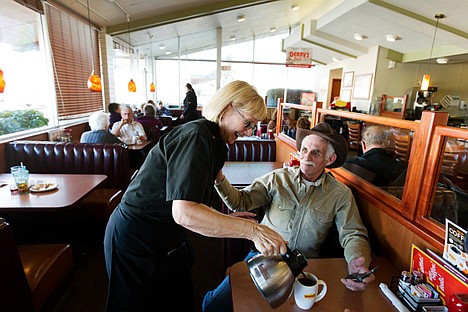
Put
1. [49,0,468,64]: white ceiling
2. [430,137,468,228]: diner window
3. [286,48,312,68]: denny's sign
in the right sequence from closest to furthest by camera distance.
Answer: [430,137,468,228]: diner window, [49,0,468,64]: white ceiling, [286,48,312,68]: denny's sign

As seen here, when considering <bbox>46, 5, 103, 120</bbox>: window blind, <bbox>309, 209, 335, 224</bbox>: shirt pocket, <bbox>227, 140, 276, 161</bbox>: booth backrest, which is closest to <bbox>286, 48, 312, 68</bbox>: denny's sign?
<bbox>227, 140, 276, 161</bbox>: booth backrest

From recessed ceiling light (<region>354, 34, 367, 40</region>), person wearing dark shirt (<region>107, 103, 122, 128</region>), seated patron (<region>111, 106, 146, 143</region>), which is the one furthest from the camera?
recessed ceiling light (<region>354, 34, 367, 40</region>)

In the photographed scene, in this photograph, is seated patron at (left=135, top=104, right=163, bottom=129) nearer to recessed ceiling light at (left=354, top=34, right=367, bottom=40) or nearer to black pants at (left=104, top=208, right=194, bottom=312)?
black pants at (left=104, top=208, right=194, bottom=312)

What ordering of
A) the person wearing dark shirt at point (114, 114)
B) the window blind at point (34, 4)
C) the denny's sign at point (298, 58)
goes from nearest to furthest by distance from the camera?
the window blind at point (34, 4), the person wearing dark shirt at point (114, 114), the denny's sign at point (298, 58)

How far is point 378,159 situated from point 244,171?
42.3 inches

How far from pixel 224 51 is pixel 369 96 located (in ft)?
18.2

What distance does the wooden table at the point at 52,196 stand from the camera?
1666mm

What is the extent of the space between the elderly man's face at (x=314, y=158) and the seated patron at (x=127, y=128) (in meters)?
3.01

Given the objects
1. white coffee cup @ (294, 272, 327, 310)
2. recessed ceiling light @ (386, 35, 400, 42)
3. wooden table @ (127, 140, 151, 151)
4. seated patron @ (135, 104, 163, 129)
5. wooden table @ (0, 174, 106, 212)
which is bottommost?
wooden table @ (127, 140, 151, 151)

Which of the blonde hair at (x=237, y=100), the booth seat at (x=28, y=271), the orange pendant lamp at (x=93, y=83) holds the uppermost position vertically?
Result: the orange pendant lamp at (x=93, y=83)

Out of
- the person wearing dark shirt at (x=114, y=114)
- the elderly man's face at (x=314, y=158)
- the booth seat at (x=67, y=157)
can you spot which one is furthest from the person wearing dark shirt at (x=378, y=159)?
the person wearing dark shirt at (x=114, y=114)

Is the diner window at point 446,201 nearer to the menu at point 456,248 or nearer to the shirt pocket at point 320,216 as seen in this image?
the menu at point 456,248

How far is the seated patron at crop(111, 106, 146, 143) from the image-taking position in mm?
3969

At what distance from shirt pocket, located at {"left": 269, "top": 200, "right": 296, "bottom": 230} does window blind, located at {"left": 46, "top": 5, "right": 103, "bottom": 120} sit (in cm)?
392
